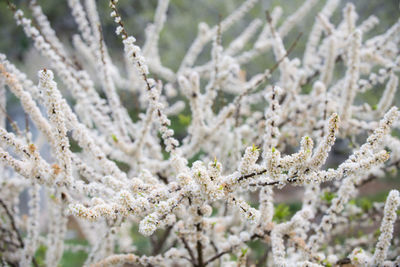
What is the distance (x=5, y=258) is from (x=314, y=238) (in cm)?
223

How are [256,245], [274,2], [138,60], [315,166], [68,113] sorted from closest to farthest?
[315,166] → [138,60] → [68,113] → [256,245] → [274,2]

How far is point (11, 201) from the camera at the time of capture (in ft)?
9.44

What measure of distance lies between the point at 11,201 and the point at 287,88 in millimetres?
2445

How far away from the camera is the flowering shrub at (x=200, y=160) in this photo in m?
1.42

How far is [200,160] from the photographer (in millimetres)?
2232

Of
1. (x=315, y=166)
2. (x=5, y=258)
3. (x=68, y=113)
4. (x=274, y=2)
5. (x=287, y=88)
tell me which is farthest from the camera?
(x=274, y=2)

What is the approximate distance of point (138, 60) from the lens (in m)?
1.66

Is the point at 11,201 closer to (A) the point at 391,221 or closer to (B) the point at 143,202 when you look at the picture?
(B) the point at 143,202

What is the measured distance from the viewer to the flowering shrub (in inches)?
55.9

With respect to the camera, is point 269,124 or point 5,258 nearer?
point 269,124

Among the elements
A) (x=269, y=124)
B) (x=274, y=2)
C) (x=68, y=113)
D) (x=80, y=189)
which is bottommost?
(x=80, y=189)

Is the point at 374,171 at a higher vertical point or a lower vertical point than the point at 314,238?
higher

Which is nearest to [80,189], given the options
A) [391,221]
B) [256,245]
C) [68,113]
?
[68,113]

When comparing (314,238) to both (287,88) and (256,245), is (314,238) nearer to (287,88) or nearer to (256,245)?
(287,88)
